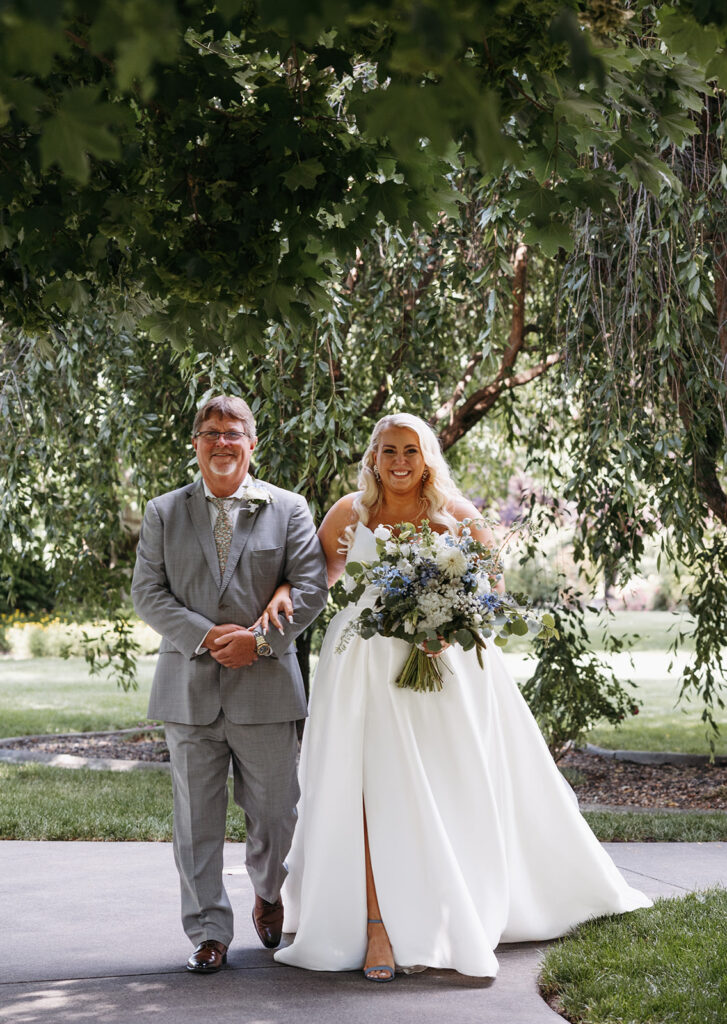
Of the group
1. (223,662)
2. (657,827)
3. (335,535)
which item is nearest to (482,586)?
(335,535)

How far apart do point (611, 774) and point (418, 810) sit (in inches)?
222

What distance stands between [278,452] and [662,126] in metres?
3.98

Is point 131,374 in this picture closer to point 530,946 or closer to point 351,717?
point 351,717

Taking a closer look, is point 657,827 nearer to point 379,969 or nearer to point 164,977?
point 379,969

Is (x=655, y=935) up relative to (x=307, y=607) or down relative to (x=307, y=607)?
down

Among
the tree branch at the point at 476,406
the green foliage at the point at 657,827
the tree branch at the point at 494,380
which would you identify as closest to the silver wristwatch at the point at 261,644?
the green foliage at the point at 657,827

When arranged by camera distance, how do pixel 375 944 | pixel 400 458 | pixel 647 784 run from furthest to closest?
pixel 647 784 → pixel 400 458 → pixel 375 944

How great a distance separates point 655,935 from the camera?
4199 millimetres

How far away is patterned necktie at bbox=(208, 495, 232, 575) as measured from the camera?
429cm

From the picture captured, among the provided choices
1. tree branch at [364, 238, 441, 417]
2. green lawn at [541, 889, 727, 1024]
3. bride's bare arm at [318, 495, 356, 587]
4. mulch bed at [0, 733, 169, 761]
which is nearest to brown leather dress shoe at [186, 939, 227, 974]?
green lawn at [541, 889, 727, 1024]

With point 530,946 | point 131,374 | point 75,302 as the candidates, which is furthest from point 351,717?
point 131,374

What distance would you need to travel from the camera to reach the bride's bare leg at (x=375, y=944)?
12.8 ft

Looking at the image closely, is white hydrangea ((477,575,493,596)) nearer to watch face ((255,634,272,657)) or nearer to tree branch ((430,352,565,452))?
watch face ((255,634,272,657))

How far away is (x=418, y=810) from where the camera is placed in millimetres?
4129
